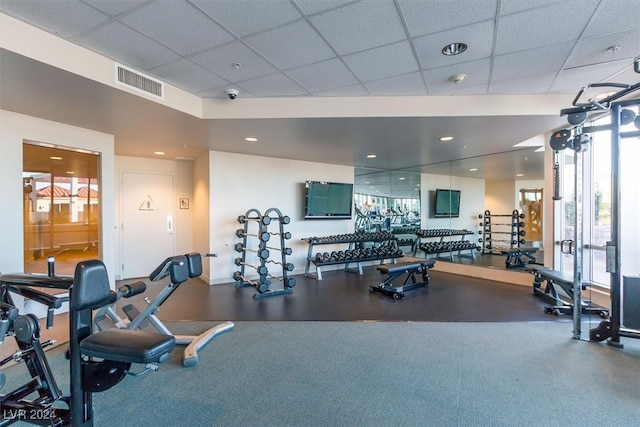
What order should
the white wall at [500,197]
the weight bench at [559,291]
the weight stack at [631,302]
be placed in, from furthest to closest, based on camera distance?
the white wall at [500,197] → the weight bench at [559,291] → the weight stack at [631,302]

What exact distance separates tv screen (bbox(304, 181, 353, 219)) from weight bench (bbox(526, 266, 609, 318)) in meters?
3.73

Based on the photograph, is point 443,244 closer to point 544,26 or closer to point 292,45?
point 544,26

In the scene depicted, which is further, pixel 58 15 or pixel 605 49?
pixel 605 49

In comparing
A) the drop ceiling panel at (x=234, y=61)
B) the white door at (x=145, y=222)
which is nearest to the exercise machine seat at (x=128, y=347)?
the drop ceiling panel at (x=234, y=61)

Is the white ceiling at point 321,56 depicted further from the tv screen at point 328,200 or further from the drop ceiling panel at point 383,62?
the tv screen at point 328,200

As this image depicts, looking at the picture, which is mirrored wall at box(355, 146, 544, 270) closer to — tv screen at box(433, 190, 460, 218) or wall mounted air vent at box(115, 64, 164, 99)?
tv screen at box(433, 190, 460, 218)

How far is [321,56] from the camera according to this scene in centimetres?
280

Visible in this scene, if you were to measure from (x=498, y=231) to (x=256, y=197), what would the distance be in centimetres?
556

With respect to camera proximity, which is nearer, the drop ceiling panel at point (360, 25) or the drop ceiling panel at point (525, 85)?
the drop ceiling panel at point (360, 25)

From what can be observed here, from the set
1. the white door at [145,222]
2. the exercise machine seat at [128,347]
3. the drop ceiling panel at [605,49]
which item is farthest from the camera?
the white door at [145,222]

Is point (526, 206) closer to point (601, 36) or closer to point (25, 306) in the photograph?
point (601, 36)

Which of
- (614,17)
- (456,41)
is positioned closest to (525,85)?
(614,17)

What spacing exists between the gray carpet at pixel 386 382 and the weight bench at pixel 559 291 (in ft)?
2.26

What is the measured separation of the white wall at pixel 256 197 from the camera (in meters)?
5.56
